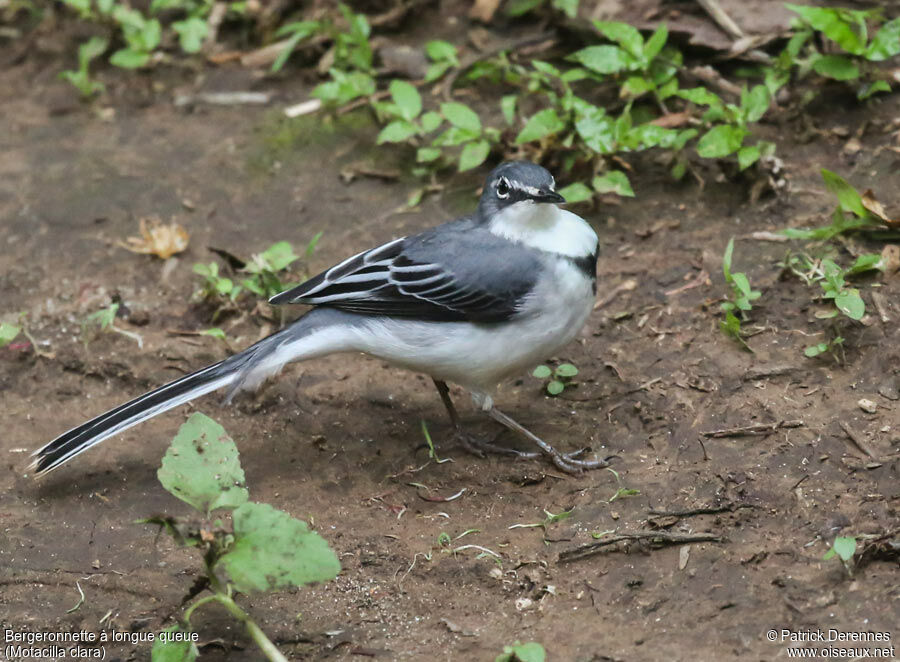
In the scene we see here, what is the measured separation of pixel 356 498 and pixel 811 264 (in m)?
2.87

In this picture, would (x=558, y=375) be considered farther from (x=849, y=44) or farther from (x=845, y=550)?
(x=849, y=44)

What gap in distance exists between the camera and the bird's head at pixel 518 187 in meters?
5.11

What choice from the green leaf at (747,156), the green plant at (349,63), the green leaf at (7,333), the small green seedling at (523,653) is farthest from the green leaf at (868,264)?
the green leaf at (7,333)

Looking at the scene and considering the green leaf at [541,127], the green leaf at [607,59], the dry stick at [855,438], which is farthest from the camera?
the green leaf at [607,59]

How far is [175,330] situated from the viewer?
21.2ft

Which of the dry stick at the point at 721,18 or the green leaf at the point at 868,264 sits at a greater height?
the dry stick at the point at 721,18

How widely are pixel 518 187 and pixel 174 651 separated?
8.90 ft

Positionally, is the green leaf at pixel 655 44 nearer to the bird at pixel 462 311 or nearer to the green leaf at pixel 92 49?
the bird at pixel 462 311

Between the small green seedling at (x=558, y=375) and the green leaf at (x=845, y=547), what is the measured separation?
2.05 meters

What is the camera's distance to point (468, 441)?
5.57 m

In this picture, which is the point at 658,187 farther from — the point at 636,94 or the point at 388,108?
the point at 388,108

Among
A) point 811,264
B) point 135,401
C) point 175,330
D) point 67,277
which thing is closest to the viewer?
point 135,401

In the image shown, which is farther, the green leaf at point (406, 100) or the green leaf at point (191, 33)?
the green leaf at point (191, 33)

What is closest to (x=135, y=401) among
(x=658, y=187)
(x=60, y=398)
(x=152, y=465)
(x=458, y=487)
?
(x=152, y=465)
